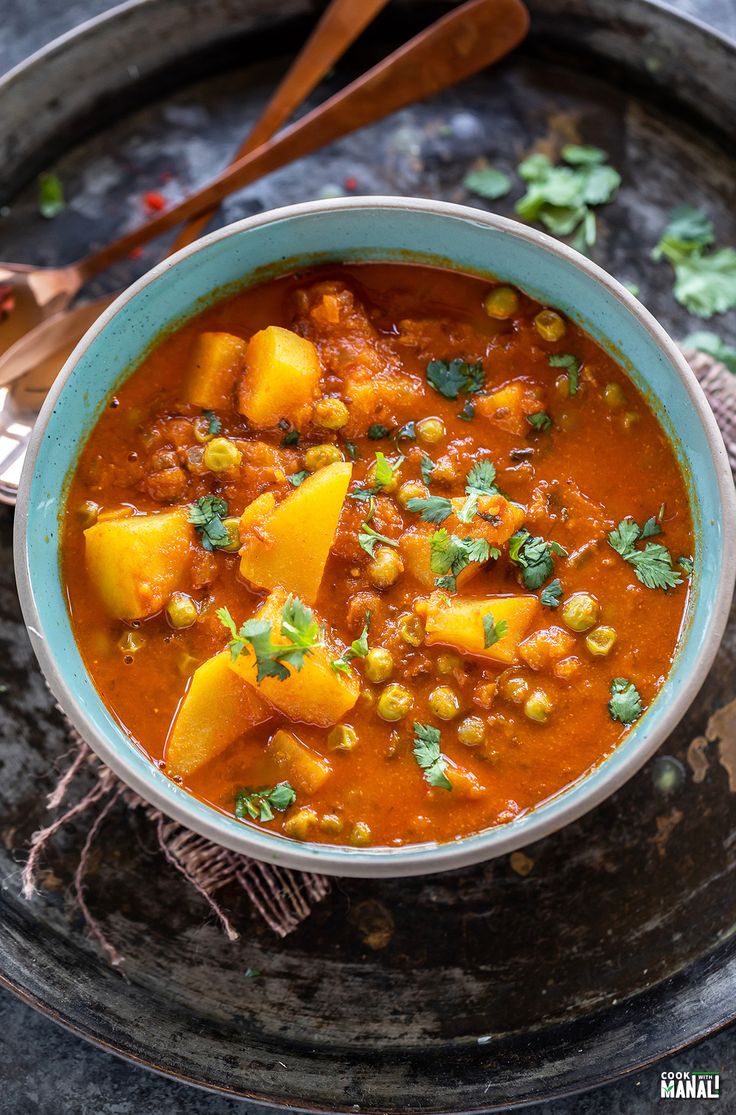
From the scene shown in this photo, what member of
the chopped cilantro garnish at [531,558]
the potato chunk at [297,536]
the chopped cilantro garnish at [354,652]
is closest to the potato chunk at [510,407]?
the chopped cilantro garnish at [531,558]

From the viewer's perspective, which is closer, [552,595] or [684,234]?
[552,595]

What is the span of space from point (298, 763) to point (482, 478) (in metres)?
1.06

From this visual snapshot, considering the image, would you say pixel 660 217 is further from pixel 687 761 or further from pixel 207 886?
pixel 207 886

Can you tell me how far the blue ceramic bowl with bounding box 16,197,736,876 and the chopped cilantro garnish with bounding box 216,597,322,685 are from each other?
1.53ft

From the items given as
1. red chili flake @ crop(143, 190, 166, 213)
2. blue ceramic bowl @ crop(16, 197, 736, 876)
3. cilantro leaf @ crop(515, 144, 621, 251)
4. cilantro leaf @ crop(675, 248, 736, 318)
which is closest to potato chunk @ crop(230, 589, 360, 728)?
blue ceramic bowl @ crop(16, 197, 736, 876)

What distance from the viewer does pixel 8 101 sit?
395 cm

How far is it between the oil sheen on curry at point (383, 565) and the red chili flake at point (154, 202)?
2.59 ft

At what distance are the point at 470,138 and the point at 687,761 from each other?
7.85 feet

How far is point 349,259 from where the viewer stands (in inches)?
143

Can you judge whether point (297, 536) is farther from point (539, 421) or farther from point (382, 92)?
point (382, 92)

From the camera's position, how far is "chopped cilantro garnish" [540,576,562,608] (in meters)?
3.42

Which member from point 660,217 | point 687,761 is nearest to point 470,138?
point 660,217

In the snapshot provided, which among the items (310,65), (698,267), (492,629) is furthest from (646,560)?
(310,65)

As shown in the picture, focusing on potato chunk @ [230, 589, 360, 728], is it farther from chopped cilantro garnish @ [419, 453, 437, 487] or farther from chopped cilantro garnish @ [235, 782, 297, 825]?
chopped cilantro garnish @ [419, 453, 437, 487]
